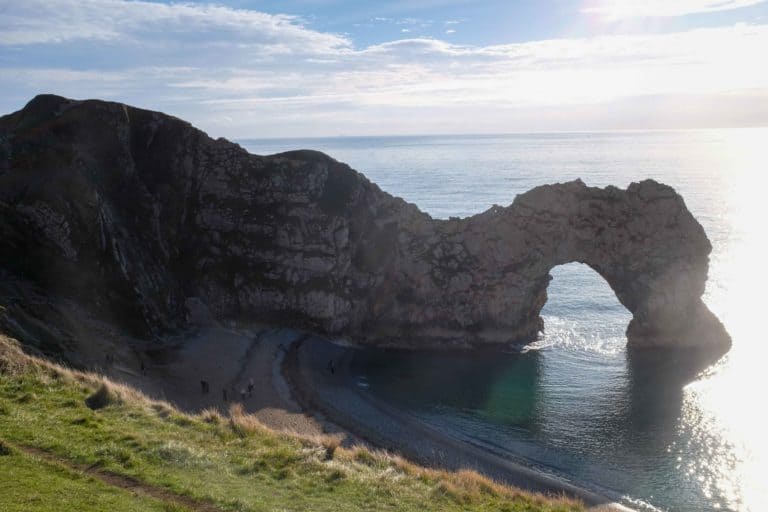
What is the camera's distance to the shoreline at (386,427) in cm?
3775

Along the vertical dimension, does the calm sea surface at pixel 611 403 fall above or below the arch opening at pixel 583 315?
below

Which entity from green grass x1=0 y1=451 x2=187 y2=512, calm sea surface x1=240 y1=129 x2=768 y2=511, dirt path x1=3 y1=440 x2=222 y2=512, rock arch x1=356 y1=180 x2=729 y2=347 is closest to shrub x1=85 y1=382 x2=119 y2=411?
dirt path x1=3 y1=440 x2=222 y2=512

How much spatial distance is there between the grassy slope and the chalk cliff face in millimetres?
35424

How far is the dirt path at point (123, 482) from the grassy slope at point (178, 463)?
11 centimetres

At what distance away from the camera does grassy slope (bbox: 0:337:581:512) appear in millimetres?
16406

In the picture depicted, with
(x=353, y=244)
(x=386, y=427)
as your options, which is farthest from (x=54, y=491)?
(x=353, y=244)

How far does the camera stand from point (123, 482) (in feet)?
56.3

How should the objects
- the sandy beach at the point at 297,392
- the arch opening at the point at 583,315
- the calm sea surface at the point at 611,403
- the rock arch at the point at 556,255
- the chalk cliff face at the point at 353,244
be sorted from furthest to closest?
the arch opening at the point at 583,315 < the rock arch at the point at 556,255 < the chalk cliff face at the point at 353,244 < the sandy beach at the point at 297,392 < the calm sea surface at the point at 611,403

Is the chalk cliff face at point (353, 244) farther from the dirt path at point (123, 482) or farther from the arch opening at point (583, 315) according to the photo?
Answer: the dirt path at point (123, 482)

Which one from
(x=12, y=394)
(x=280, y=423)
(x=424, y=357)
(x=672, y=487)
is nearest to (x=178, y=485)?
(x=12, y=394)

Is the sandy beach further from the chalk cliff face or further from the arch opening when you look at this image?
the arch opening

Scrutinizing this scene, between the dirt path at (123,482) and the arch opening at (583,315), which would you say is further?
the arch opening at (583,315)

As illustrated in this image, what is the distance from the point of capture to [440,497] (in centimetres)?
2155

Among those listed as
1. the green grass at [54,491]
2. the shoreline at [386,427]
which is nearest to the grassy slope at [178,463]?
the green grass at [54,491]
